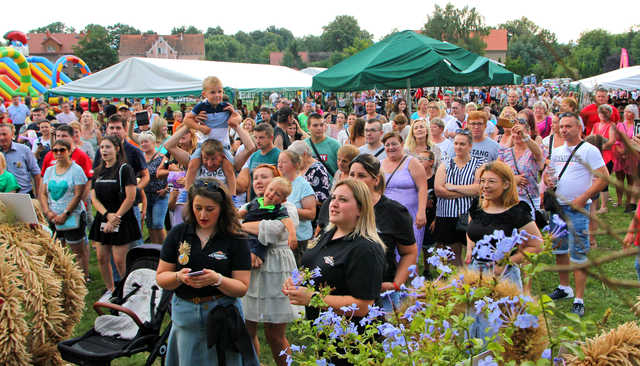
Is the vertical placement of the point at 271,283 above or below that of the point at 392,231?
below

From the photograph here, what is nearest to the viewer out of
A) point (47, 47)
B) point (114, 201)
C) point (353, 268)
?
point (353, 268)

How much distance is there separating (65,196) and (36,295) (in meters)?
2.71

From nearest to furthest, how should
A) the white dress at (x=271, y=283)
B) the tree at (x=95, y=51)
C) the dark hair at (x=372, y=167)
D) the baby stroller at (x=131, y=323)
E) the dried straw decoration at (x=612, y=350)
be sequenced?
1. the dried straw decoration at (x=612, y=350)
2. the baby stroller at (x=131, y=323)
3. the dark hair at (x=372, y=167)
4. the white dress at (x=271, y=283)
5. the tree at (x=95, y=51)

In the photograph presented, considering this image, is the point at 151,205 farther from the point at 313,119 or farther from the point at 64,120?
the point at 64,120

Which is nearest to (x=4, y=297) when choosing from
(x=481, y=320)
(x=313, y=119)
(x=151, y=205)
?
(x=481, y=320)

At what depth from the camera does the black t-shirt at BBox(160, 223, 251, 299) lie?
3281mm

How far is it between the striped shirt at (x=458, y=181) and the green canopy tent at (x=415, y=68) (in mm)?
3450

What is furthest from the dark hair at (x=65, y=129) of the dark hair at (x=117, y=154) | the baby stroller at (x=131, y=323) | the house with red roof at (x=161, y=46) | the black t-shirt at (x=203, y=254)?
the house with red roof at (x=161, y=46)

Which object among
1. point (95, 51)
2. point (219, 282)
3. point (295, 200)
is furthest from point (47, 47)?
point (219, 282)

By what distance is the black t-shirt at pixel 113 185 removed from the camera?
5.69 meters

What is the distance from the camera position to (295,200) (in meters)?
4.88

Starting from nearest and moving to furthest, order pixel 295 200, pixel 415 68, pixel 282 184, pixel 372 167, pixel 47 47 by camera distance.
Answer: pixel 372 167
pixel 282 184
pixel 295 200
pixel 415 68
pixel 47 47

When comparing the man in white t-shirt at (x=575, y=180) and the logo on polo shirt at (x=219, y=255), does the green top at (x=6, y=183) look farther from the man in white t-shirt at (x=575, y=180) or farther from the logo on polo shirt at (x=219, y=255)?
the man in white t-shirt at (x=575, y=180)

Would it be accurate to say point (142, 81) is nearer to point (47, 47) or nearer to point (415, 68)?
point (415, 68)
